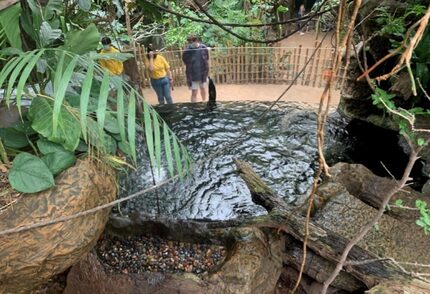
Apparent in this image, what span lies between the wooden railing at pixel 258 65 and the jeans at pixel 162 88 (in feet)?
4.52

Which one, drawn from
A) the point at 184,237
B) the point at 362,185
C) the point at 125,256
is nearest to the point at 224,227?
the point at 184,237

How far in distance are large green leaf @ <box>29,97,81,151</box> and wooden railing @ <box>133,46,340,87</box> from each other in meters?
5.61

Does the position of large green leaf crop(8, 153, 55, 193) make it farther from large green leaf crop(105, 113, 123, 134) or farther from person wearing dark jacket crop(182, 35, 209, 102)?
person wearing dark jacket crop(182, 35, 209, 102)

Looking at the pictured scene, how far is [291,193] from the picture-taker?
12.4ft

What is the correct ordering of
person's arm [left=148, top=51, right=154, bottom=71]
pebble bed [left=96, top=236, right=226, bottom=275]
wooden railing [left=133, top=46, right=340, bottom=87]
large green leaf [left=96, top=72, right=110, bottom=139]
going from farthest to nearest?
wooden railing [left=133, top=46, right=340, bottom=87] → person's arm [left=148, top=51, right=154, bottom=71] → pebble bed [left=96, top=236, right=226, bottom=275] → large green leaf [left=96, top=72, right=110, bottom=139]

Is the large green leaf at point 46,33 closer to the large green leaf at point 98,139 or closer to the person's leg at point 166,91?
the large green leaf at point 98,139

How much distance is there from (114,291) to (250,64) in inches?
230

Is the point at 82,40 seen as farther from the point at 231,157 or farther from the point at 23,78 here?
the point at 231,157

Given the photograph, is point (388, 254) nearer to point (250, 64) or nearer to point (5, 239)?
point (5, 239)

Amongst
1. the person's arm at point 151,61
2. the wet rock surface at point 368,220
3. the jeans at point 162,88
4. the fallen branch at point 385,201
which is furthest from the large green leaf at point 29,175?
the jeans at point 162,88

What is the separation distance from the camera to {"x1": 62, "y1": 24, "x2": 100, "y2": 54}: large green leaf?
5.24 ft

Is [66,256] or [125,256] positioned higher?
[66,256]

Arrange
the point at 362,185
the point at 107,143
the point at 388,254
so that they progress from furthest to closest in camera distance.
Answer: the point at 362,185 → the point at 388,254 → the point at 107,143

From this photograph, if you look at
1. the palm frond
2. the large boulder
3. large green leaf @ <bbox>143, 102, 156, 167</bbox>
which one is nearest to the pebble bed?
the large boulder
